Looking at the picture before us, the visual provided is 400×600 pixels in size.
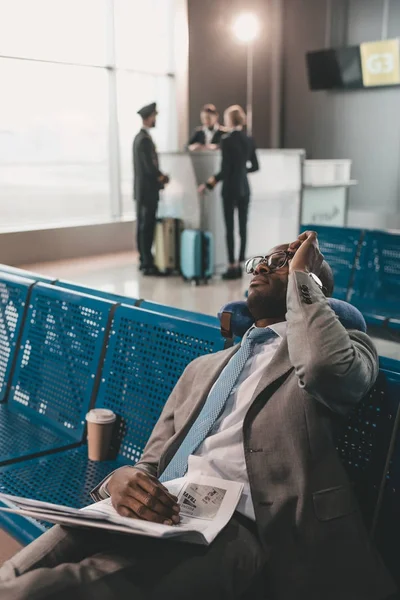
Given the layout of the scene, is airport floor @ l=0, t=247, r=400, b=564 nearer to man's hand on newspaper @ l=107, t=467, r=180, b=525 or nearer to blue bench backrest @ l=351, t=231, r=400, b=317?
blue bench backrest @ l=351, t=231, r=400, b=317

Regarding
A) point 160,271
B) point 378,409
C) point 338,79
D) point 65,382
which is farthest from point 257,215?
point 378,409

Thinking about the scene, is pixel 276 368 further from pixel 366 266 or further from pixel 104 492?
pixel 366 266

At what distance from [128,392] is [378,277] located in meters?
2.69

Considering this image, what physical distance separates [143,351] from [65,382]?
57 centimetres

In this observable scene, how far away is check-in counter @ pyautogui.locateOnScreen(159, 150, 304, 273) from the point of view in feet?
27.0

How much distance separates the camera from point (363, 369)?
153 centimetres

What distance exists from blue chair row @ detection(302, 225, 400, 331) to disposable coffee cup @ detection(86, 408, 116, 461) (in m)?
2.41

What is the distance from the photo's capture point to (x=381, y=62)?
460 inches

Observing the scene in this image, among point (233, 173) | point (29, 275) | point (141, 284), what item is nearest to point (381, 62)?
point (233, 173)

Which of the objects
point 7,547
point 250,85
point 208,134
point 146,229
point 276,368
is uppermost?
point 250,85

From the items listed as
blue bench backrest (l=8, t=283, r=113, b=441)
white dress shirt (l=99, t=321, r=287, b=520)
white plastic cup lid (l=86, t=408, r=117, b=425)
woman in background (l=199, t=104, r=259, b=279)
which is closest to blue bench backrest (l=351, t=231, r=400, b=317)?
blue bench backrest (l=8, t=283, r=113, b=441)

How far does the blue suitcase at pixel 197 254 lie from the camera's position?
797 centimetres

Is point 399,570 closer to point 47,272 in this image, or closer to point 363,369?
point 363,369

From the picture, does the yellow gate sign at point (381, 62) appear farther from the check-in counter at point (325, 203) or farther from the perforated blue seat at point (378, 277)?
the perforated blue seat at point (378, 277)
